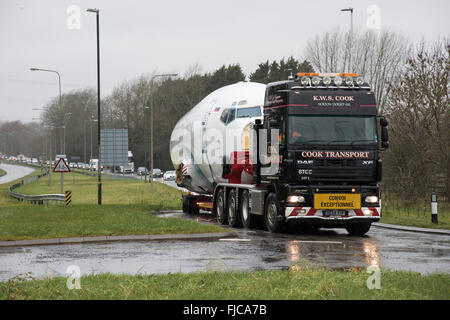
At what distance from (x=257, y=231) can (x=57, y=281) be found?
1180 centimetres

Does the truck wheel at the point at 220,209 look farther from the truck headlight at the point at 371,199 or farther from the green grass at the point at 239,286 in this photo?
the green grass at the point at 239,286

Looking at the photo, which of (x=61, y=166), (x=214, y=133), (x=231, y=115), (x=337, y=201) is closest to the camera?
(x=337, y=201)

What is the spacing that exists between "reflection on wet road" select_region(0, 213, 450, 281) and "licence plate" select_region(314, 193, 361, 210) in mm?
879

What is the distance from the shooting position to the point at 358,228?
70.2 ft

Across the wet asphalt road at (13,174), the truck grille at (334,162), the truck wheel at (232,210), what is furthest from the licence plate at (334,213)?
the wet asphalt road at (13,174)

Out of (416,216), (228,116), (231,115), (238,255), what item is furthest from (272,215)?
(416,216)

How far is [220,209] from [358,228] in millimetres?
5660

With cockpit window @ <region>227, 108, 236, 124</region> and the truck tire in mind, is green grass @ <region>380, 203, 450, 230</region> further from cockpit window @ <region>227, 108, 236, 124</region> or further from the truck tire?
the truck tire

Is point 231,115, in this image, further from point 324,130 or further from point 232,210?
point 324,130

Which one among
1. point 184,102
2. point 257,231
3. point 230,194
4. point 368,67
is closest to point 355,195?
point 257,231

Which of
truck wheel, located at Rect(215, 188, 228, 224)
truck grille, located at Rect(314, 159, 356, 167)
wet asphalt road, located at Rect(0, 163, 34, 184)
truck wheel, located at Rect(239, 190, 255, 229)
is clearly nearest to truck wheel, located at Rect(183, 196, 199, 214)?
truck wheel, located at Rect(215, 188, 228, 224)

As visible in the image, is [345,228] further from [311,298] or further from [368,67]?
[368,67]

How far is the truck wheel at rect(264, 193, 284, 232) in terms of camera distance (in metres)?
20.5
